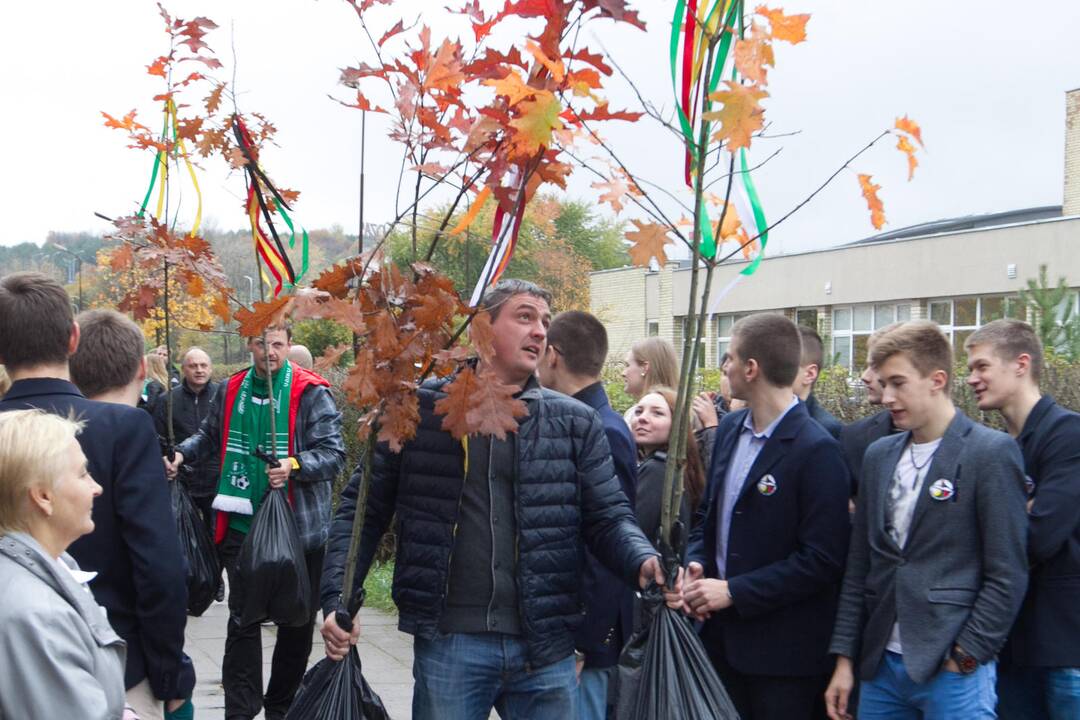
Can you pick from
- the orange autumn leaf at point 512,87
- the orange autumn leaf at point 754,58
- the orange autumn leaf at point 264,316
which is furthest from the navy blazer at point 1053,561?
the orange autumn leaf at point 264,316

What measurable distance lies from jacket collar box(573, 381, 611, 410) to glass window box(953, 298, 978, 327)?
3970 centimetres

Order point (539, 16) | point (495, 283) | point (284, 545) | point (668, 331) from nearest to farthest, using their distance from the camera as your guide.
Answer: point (539, 16) < point (495, 283) < point (284, 545) < point (668, 331)

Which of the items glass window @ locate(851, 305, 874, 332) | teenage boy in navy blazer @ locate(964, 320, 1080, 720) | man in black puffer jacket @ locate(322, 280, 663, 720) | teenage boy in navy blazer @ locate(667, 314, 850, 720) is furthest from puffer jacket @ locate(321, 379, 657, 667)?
glass window @ locate(851, 305, 874, 332)

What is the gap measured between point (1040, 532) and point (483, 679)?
188 centimetres

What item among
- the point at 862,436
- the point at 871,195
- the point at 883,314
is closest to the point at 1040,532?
the point at 862,436

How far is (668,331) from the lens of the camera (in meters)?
57.6

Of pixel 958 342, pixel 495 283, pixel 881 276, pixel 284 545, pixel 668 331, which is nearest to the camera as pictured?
pixel 495 283

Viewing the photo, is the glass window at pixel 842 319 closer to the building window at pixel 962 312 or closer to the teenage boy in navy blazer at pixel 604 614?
the building window at pixel 962 312

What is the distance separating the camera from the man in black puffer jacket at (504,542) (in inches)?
145

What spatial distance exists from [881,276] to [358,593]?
43.8 m

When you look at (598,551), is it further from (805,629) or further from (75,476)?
(75,476)

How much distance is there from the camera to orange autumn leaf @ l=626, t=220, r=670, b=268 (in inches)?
125

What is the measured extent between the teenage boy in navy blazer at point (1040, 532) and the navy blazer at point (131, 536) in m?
2.74

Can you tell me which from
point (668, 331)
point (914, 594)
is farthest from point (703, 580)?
point (668, 331)
